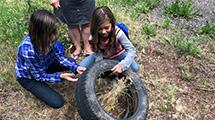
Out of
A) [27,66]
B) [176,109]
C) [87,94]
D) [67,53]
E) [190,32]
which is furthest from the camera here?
[190,32]

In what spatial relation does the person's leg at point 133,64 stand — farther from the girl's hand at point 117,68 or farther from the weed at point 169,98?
the weed at point 169,98

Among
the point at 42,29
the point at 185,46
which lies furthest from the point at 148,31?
the point at 42,29

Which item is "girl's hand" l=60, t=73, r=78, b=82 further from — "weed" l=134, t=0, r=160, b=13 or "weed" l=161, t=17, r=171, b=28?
"weed" l=134, t=0, r=160, b=13

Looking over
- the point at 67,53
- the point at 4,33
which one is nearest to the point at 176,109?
the point at 67,53

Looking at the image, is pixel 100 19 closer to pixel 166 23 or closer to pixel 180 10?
pixel 166 23

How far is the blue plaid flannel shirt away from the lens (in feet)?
14.9

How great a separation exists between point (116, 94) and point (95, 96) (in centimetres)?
37

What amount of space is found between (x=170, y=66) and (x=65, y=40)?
1353 mm

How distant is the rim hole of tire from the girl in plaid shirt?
286 millimetres

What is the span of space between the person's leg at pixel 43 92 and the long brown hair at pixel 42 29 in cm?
50

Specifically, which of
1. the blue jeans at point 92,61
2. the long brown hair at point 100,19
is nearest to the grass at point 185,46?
the blue jeans at point 92,61

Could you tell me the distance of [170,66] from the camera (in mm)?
5516

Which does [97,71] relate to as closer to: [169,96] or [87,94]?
[87,94]

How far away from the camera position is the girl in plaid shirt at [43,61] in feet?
14.3
